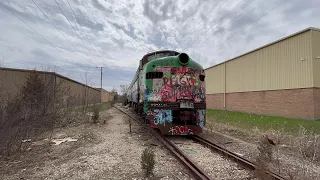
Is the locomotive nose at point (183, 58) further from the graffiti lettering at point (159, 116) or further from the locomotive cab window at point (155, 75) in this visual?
the graffiti lettering at point (159, 116)

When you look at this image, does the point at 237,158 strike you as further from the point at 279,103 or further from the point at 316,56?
the point at 279,103

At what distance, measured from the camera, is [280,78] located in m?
19.7

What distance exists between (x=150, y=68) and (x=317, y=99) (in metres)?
14.1

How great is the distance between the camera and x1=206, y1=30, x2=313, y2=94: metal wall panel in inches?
687

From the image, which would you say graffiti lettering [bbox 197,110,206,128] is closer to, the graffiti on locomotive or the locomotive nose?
the graffiti on locomotive

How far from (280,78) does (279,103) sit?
208 cm

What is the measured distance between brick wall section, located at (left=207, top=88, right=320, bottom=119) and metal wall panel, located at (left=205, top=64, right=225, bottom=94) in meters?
3.49

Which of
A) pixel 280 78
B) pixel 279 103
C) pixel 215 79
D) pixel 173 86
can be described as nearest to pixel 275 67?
pixel 280 78

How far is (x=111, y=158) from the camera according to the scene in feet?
20.4

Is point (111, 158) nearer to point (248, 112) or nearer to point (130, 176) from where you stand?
point (130, 176)

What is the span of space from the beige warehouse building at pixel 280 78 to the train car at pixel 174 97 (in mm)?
12150

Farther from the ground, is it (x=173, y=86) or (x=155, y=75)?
(x=155, y=75)

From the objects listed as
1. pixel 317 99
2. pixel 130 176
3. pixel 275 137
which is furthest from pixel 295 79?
pixel 130 176

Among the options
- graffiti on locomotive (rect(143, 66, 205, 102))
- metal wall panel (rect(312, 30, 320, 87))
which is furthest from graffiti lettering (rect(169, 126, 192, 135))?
metal wall panel (rect(312, 30, 320, 87))
